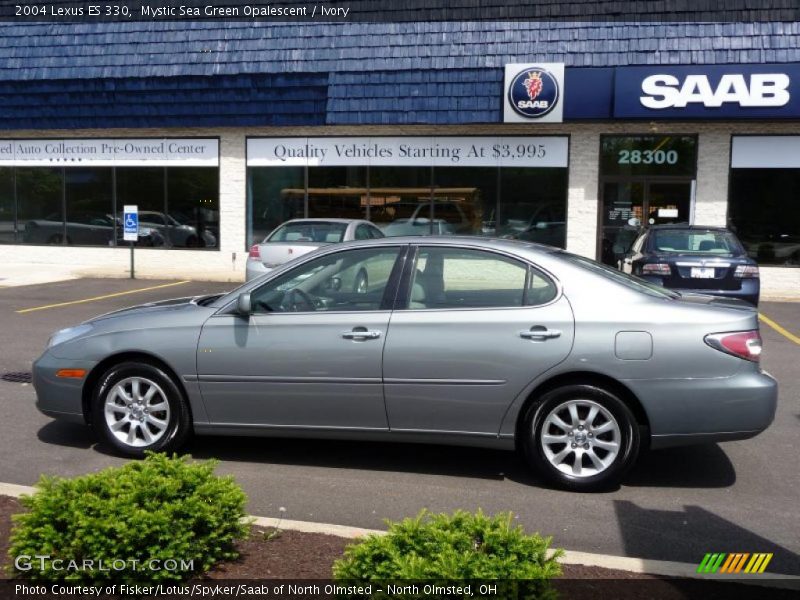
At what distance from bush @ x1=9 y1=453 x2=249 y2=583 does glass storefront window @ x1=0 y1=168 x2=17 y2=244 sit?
1861 cm

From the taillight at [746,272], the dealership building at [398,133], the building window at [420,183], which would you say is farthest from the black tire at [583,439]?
the building window at [420,183]

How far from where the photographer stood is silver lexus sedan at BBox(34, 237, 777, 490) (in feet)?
16.6

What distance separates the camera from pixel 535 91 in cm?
1609

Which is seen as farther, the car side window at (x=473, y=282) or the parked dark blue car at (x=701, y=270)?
the parked dark blue car at (x=701, y=270)

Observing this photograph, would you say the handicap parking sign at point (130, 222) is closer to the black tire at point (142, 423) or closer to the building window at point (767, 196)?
the building window at point (767, 196)

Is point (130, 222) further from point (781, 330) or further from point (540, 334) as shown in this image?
point (540, 334)

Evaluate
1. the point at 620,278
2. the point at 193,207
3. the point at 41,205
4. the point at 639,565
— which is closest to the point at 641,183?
the point at 193,207

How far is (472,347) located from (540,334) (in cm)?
42

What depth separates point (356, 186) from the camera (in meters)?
18.2

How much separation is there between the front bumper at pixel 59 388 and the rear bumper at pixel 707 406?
357 centimetres

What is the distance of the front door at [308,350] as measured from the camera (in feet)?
17.3

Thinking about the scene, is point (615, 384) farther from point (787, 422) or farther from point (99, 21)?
point (99, 21)

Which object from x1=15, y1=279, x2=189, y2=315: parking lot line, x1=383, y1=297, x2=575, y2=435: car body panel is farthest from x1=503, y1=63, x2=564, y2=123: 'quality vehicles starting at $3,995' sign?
x1=383, y1=297, x2=575, y2=435: car body panel

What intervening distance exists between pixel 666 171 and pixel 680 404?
12.7 m
